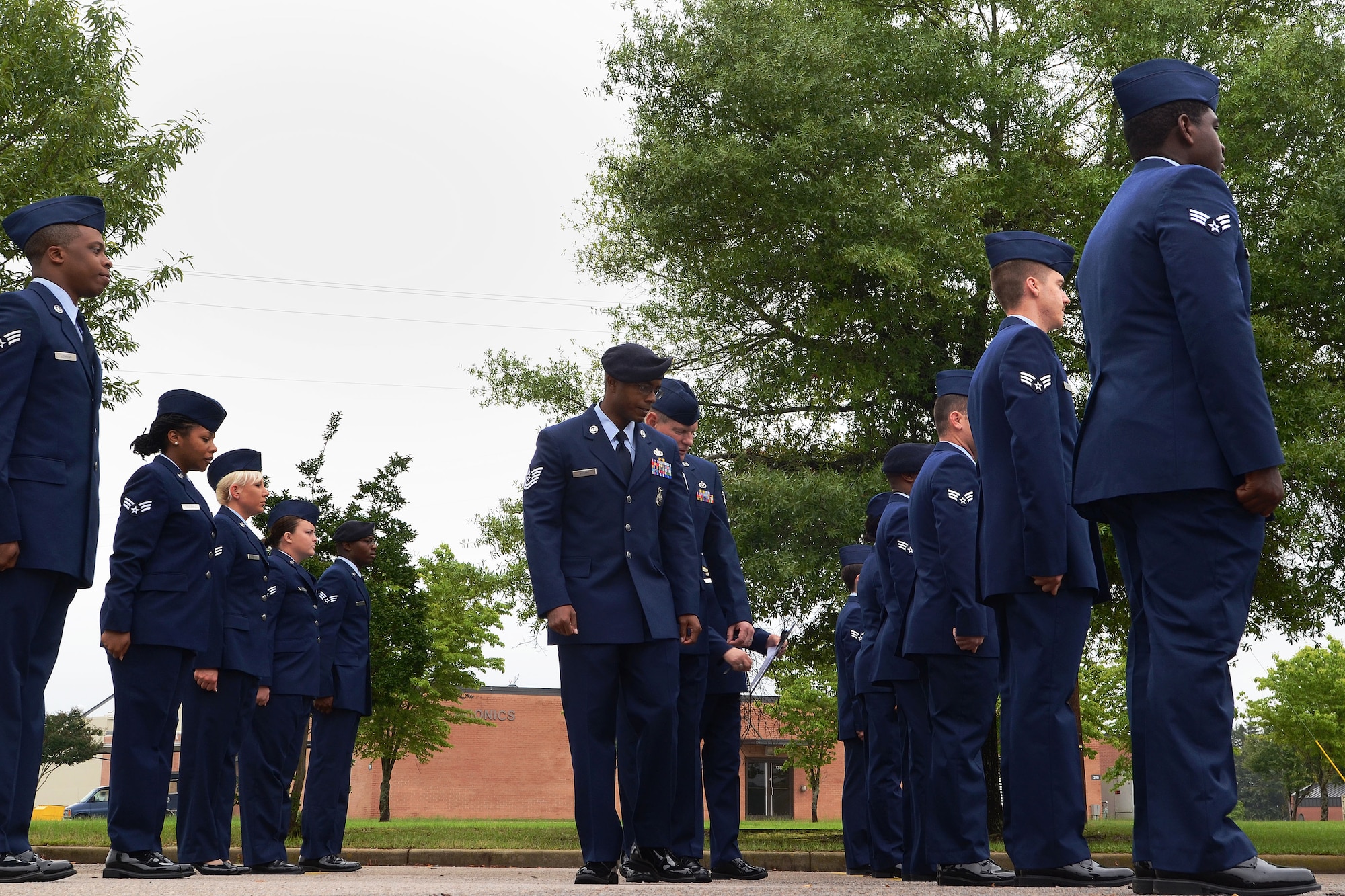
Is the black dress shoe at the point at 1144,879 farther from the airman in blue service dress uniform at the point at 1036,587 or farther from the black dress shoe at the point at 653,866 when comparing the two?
the black dress shoe at the point at 653,866

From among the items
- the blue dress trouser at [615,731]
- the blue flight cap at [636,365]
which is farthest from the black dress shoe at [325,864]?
the blue flight cap at [636,365]

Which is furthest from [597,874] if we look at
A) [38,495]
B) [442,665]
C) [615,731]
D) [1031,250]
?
[442,665]

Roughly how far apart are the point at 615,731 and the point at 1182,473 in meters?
3.24

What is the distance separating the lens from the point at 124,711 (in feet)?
21.4

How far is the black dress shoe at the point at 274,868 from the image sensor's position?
9.00 metres

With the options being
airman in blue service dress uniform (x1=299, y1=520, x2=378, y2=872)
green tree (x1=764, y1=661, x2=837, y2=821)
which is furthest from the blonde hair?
green tree (x1=764, y1=661, x2=837, y2=821)

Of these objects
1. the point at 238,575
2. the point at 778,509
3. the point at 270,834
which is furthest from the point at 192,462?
the point at 778,509

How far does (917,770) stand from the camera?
23.6 ft

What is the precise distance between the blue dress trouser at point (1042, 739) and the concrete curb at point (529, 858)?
5782mm

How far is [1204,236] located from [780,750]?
61.9 meters

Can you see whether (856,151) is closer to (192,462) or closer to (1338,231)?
(1338,231)

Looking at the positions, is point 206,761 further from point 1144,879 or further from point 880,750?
point 1144,879

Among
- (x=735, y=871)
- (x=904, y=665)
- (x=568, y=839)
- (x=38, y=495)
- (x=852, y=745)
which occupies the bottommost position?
(x=568, y=839)

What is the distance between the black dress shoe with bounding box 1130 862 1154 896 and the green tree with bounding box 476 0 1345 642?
1071 cm
